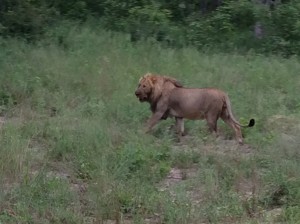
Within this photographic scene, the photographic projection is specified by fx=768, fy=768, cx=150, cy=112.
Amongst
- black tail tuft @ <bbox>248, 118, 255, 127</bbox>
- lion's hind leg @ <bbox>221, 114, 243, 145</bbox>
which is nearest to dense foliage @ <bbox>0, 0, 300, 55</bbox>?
lion's hind leg @ <bbox>221, 114, 243, 145</bbox>

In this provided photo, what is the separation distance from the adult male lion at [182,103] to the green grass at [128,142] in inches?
8.6

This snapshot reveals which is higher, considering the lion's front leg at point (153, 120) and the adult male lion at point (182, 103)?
the adult male lion at point (182, 103)

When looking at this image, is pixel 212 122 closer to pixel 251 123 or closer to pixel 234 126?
pixel 234 126

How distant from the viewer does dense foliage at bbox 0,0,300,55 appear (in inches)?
675

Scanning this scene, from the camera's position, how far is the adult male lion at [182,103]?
Answer: 10828mm

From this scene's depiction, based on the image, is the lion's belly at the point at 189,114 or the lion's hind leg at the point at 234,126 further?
the lion's belly at the point at 189,114

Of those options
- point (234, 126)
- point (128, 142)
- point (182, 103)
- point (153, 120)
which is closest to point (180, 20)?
point (182, 103)

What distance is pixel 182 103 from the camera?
1095cm

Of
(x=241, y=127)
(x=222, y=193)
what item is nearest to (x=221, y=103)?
(x=241, y=127)

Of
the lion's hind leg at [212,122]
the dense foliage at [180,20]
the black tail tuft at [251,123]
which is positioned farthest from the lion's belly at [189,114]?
the dense foliage at [180,20]

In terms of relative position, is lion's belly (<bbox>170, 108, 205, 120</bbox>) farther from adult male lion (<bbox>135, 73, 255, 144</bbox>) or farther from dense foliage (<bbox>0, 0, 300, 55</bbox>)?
dense foliage (<bbox>0, 0, 300, 55</bbox>)

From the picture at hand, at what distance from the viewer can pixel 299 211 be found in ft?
23.9

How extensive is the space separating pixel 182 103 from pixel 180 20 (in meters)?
9.27

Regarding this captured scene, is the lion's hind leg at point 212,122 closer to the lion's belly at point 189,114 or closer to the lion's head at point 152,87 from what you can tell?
the lion's belly at point 189,114
